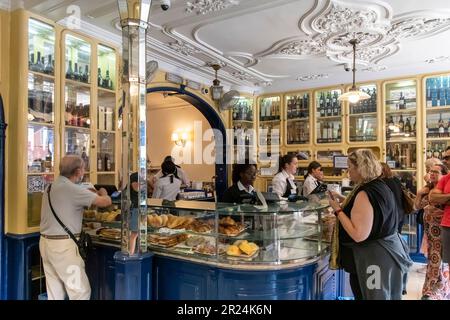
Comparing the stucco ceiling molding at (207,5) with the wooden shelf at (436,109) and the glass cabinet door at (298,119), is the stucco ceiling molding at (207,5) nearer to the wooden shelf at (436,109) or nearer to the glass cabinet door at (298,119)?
the glass cabinet door at (298,119)

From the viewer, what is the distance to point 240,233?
2.41m

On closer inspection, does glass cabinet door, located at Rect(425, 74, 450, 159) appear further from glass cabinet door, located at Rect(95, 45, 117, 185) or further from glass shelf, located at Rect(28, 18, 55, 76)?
glass shelf, located at Rect(28, 18, 55, 76)

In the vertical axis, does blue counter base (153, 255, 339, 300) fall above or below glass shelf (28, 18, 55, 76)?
below

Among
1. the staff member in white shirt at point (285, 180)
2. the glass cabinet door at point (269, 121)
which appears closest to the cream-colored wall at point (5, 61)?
the staff member in white shirt at point (285, 180)

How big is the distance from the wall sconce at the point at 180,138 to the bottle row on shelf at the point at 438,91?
488 cm

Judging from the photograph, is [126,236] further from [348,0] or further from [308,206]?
[348,0]

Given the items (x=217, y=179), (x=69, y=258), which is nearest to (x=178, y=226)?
(x=69, y=258)

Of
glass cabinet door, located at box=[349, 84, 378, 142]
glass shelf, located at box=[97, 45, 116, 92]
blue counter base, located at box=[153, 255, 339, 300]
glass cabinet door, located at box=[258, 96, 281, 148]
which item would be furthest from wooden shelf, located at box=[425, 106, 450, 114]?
glass shelf, located at box=[97, 45, 116, 92]

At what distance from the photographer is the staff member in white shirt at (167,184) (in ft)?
15.2

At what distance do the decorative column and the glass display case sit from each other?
356mm

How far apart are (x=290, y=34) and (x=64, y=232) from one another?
3.20 meters

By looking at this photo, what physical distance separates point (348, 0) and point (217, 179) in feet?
13.9

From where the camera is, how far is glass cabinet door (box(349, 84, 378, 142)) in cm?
573

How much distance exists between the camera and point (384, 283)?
2234 millimetres
